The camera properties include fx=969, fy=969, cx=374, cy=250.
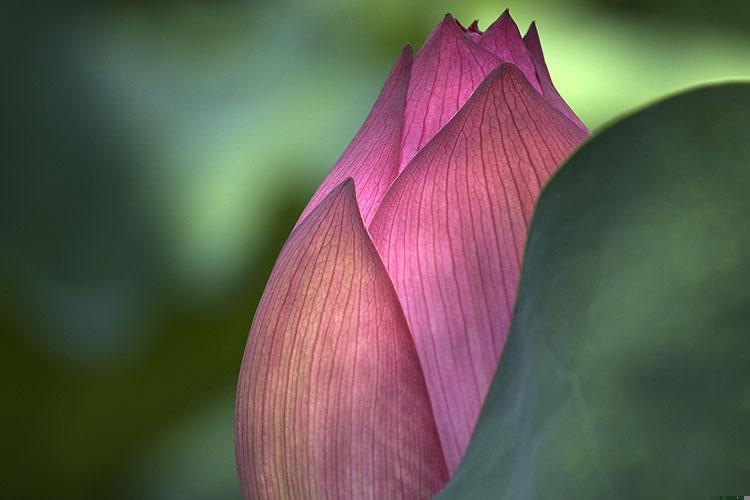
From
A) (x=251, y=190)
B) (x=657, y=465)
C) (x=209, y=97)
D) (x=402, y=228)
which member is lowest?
(x=657, y=465)

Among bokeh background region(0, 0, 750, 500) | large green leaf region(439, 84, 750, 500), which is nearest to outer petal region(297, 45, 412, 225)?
large green leaf region(439, 84, 750, 500)

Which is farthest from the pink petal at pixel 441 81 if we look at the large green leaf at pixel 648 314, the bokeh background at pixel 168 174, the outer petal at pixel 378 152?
the bokeh background at pixel 168 174

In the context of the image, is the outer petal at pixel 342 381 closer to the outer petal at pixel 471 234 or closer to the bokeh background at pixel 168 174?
the outer petal at pixel 471 234

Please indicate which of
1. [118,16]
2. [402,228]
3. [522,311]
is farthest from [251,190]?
[522,311]

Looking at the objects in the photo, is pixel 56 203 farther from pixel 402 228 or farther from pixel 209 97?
pixel 402 228

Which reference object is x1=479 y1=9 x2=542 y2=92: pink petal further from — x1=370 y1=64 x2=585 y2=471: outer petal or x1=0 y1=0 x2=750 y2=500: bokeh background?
x1=0 y1=0 x2=750 y2=500: bokeh background

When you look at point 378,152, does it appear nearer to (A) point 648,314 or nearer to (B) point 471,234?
(B) point 471,234

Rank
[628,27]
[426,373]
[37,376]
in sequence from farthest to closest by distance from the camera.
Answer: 1. [628,27]
2. [37,376]
3. [426,373]

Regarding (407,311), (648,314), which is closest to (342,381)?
(407,311)
